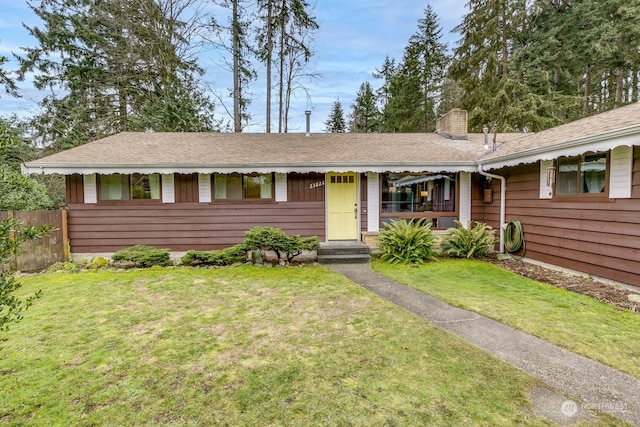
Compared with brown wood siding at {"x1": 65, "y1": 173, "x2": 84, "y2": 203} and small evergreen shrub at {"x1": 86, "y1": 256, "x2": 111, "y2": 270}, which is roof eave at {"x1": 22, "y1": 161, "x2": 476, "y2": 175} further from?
small evergreen shrub at {"x1": 86, "y1": 256, "x2": 111, "y2": 270}

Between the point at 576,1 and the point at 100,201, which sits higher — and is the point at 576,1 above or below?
above

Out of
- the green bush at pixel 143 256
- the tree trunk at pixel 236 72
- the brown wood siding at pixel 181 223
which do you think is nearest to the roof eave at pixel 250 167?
the brown wood siding at pixel 181 223

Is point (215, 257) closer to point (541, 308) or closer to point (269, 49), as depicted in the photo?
point (541, 308)

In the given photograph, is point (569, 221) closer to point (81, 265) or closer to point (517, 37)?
point (81, 265)

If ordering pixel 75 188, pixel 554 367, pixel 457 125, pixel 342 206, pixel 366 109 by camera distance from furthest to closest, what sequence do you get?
pixel 366 109 < pixel 457 125 < pixel 342 206 < pixel 75 188 < pixel 554 367

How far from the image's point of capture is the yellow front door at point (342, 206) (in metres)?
8.94

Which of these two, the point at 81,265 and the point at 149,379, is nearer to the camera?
the point at 149,379

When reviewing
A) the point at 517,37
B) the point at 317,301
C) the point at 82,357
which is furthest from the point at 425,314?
the point at 517,37

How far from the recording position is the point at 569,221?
6.25 metres

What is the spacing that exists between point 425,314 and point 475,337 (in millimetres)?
837

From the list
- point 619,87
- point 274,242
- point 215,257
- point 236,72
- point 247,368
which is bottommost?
point 247,368

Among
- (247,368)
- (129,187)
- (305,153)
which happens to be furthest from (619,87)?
(129,187)

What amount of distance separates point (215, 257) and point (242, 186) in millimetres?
2185

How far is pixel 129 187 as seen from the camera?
331 inches
